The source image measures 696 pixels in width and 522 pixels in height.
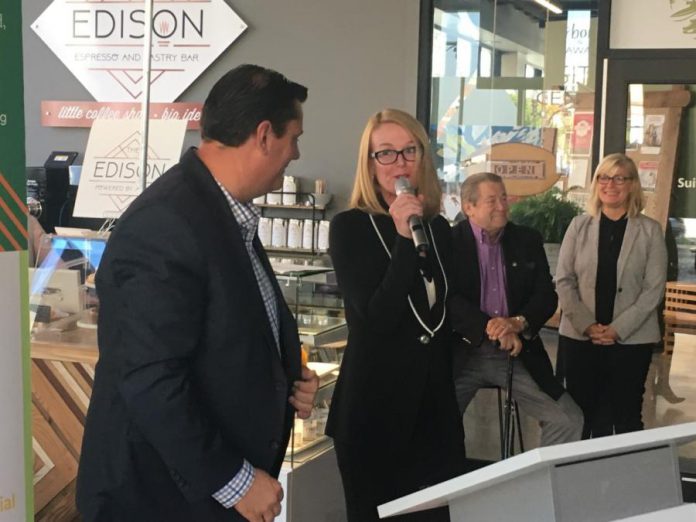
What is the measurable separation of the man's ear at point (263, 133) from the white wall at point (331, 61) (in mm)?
5846

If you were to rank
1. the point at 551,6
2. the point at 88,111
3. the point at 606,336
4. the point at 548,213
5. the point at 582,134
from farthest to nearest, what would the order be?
the point at 88,111 < the point at 551,6 < the point at 548,213 < the point at 582,134 < the point at 606,336

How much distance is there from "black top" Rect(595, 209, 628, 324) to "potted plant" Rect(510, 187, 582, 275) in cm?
178

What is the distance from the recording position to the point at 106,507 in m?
1.91

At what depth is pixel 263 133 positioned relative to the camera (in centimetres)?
192

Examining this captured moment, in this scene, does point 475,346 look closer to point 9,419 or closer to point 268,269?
point 268,269

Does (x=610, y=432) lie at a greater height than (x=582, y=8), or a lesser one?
lesser

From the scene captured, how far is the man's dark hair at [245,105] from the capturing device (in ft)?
6.24

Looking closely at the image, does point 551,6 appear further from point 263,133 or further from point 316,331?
point 263,133

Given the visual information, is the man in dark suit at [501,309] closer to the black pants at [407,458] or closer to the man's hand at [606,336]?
the man's hand at [606,336]

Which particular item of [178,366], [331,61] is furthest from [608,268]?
[331,61]

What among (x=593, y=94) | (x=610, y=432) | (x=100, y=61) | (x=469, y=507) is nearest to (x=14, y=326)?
(x=469, y=507)

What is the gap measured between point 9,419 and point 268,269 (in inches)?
27.8

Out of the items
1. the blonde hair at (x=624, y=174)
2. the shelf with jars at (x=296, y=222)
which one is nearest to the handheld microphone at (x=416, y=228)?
the blonde hair at (x=624, y=174)

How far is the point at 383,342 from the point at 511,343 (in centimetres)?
111
